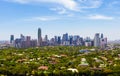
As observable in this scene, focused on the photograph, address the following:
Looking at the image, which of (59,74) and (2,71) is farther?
(2,71)

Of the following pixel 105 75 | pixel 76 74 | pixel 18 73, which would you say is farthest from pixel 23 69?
pixel 105 75

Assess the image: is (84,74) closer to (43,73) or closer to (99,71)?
(99,71)

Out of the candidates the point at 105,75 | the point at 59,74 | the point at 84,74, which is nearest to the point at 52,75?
the point at 59,74

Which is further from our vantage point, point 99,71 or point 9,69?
point 9,69

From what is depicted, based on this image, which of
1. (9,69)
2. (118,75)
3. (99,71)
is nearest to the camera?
Answer: (118,75)

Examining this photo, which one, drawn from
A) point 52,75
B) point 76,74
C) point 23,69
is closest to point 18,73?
point 23,69

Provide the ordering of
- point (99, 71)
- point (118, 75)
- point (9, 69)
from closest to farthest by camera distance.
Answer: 1. point (118, 75)
2. point (99, 71)
3. point (9, 69)

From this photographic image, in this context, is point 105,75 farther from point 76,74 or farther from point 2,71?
point 2,71

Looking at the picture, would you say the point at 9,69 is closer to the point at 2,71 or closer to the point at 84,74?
the point at 2,71
